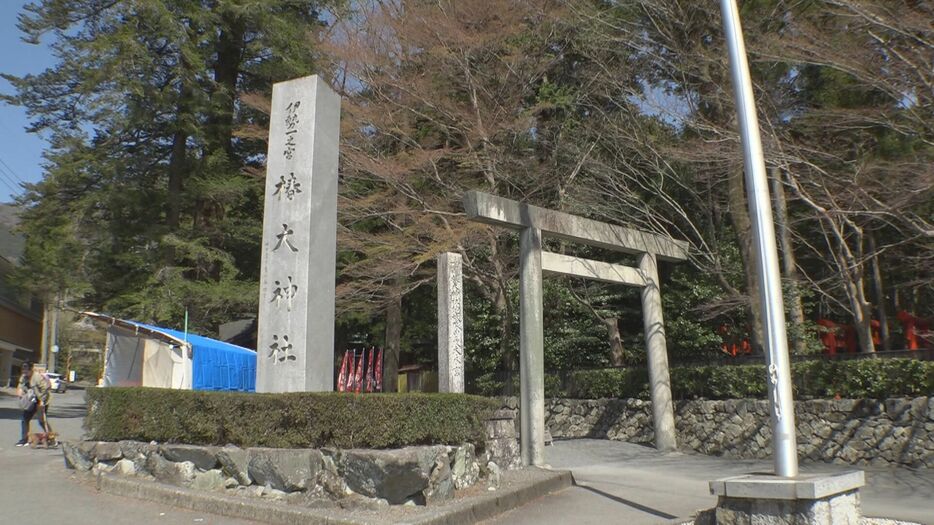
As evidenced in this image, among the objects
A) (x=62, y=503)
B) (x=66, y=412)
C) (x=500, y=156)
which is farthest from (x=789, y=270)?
(x=66, y=412)

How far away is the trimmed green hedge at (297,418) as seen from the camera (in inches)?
290

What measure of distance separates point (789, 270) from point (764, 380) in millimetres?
2617

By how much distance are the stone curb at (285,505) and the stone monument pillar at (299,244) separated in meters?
1.56

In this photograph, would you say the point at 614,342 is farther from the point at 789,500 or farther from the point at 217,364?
the point at 789,500

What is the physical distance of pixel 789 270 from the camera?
15.0 meters

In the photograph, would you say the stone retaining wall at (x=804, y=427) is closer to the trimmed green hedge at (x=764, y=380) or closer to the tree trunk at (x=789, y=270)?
the trimmed green hedge at (x=764, y=380)

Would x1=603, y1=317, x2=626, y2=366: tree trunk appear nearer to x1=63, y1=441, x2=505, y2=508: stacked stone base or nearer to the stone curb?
the stone curb

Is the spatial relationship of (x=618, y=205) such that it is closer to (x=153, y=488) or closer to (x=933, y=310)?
(x=933, y=310)

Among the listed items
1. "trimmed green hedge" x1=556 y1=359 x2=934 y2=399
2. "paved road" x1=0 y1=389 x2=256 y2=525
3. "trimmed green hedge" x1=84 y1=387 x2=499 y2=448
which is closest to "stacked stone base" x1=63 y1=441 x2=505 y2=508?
"trimmed green hedge" x1=84 y1=387 x2=499 y2=448

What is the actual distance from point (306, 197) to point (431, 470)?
382cm

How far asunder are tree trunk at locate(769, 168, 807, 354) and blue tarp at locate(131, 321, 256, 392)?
39.2 feet

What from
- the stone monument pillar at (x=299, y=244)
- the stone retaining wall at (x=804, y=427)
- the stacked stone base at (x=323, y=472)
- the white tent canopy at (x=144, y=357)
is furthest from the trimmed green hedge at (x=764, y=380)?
the white tent canopy at (x=144, y=357)

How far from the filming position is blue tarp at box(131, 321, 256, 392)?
17.4 metres

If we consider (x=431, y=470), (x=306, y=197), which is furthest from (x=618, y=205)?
(x=431, y=470)
